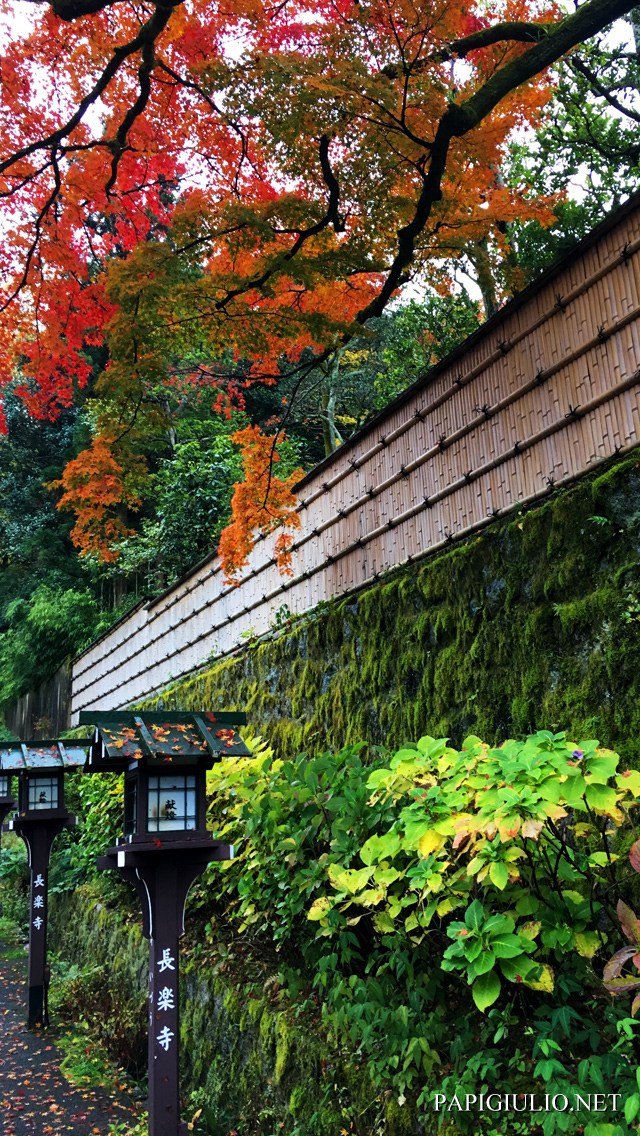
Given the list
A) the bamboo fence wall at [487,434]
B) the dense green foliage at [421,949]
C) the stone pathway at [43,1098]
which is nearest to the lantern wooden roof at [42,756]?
the stone pathway at [43,1098]

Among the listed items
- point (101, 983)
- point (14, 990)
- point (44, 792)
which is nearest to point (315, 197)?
point (44, 792)

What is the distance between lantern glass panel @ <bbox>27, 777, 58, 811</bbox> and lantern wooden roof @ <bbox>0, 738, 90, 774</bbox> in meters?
0.20

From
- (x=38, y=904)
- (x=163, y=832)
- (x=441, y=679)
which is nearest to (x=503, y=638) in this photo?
(x=441, y=679)

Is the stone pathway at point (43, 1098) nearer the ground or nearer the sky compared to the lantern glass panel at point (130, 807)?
nearer the ground

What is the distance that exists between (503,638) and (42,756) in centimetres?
671

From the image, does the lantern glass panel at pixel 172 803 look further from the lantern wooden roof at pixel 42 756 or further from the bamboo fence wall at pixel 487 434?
the lantern wooden roof at pixel 42 756

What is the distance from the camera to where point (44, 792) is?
9.85 meters

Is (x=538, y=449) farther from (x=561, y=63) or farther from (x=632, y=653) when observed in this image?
(x=561, y=63)

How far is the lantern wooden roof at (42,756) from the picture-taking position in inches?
377

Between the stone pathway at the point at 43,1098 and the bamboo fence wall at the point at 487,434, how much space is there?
5.44 m

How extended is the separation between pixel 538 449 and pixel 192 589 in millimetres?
9815

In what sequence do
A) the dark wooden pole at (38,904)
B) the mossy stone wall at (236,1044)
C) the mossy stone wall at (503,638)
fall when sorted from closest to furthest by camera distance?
the mossy stone wall at (236,1044) → the mossy stone wall at (503,638) → the dark wooden pole at (38,904)

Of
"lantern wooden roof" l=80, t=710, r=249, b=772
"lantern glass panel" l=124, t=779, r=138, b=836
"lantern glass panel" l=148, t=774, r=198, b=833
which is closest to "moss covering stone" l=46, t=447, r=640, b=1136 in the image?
"lantern glass panel" l=148, t=774, r=198, b=833

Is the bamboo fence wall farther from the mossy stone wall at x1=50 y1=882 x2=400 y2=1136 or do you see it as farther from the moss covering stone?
the mossy stone wall at x1=50 y1=882 x2=400 y2=1136
